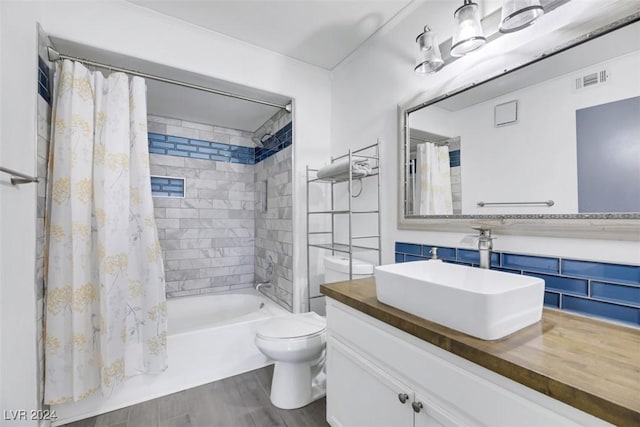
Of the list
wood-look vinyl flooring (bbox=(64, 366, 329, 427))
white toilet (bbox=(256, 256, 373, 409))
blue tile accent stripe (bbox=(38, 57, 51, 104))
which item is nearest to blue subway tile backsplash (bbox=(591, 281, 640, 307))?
white toilet (bbox=(256, 256, 373, 409))

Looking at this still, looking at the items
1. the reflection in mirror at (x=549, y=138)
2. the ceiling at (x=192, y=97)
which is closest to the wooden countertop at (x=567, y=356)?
the reflection in mirror at (x=549, y=138)

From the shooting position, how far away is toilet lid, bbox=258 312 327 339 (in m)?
1.69

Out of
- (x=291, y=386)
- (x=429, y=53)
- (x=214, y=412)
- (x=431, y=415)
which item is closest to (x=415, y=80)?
(x=429, y=53)

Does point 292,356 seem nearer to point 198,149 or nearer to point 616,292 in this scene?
point 616,292

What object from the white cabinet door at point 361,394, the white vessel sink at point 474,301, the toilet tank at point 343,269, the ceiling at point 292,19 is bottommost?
the white cabinet door at point 361,394

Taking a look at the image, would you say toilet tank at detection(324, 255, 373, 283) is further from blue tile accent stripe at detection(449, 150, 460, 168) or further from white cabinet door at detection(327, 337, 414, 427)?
blue tile accent stripe at detection(449, 150, 460, 168)

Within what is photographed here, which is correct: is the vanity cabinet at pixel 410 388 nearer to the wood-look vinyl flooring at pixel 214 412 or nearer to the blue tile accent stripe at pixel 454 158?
the wood-look vinyl flooring at pixel 214 412

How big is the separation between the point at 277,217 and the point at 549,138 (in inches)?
85.2

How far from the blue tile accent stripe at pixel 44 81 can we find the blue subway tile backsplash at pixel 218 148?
3.91 ft

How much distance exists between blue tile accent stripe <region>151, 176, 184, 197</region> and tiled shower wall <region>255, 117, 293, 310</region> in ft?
2.79

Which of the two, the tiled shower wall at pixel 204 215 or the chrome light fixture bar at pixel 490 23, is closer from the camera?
the chrome light fixture bar at pixel 490 23

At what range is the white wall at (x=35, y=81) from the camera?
114 cm

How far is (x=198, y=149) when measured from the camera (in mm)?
3111

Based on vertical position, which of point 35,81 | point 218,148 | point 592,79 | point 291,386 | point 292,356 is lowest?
point 291,386
